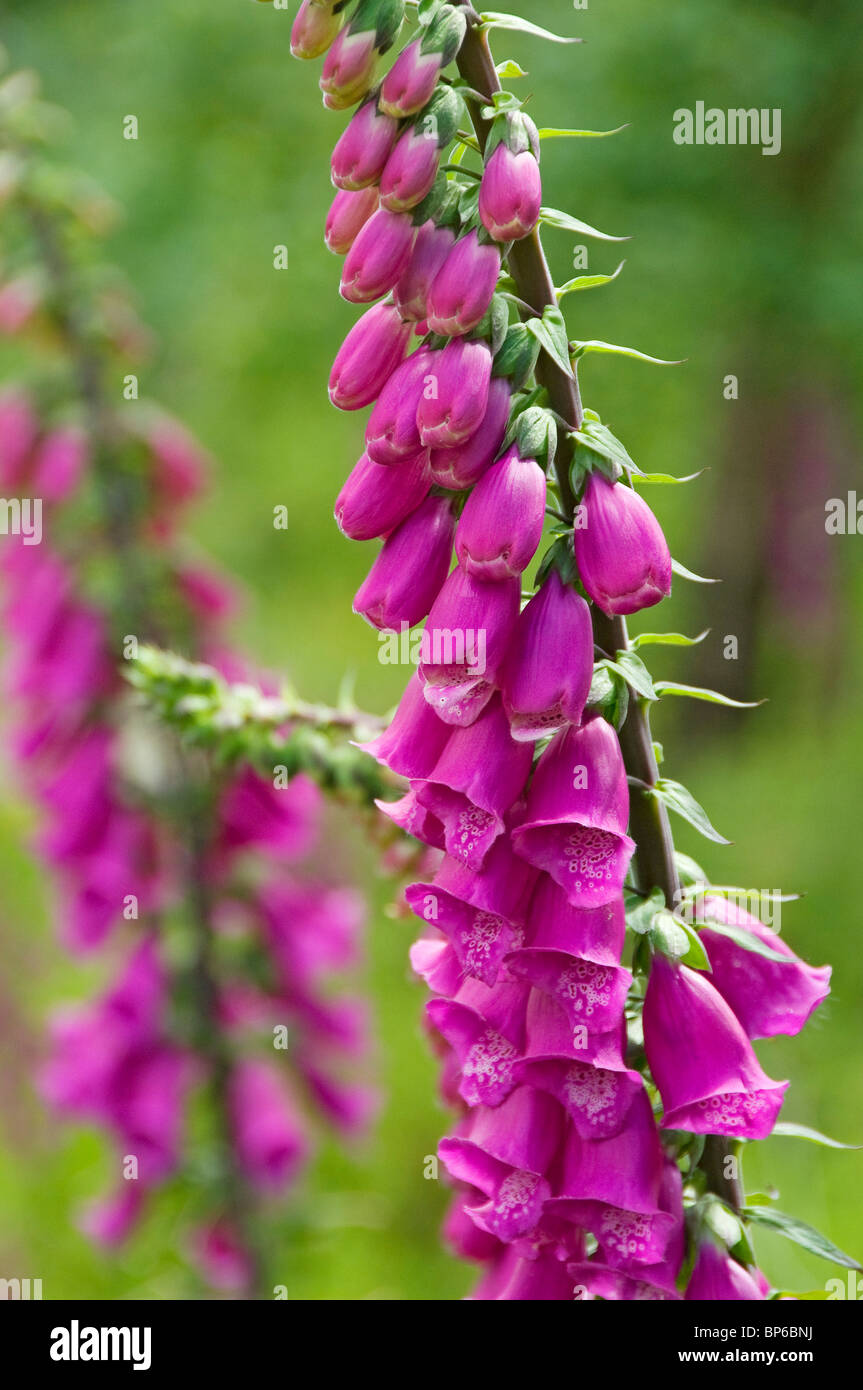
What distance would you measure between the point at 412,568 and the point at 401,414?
0.45ft

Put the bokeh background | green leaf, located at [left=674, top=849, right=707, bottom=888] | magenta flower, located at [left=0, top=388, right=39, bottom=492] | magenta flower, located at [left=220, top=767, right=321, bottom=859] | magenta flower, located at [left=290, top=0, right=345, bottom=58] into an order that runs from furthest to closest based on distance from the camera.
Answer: the bokeh background, magenta flower, located at [left=0, top=388, right=39, bottom=492], magenta flower, located at [left=220, top=767, right=321, bottom=859], green leaf, located at [left=674, top=849, right=707, bottom=888], magenta flower, located at [left=290, top=0, right=345, bottom=58]

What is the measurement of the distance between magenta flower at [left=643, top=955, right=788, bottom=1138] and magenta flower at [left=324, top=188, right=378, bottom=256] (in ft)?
2.27

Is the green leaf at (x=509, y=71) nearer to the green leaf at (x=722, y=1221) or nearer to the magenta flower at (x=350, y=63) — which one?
the magenta flower at (x=350, y=63)

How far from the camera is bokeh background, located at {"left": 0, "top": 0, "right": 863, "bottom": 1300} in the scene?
12.5 feet

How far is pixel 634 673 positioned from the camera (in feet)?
3.70

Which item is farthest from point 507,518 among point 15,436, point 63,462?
point 15,436

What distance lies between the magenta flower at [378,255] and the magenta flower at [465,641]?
246mm

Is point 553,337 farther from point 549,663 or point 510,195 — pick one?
point 549,663

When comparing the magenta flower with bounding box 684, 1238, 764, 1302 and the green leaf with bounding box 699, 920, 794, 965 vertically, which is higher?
the green leaf with bounding box 699, 920, 794, 965

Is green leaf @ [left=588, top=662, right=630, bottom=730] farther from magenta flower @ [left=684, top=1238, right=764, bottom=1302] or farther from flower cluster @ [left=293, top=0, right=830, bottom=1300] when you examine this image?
magenta flower @ [left=684, top=1238, right=764, bottom=1302]

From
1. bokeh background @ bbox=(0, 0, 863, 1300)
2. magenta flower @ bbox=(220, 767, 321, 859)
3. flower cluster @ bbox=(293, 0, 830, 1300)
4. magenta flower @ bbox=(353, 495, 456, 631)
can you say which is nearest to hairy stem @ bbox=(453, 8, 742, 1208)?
flower cluster @ bbox=(293, 0, 830, 1300)

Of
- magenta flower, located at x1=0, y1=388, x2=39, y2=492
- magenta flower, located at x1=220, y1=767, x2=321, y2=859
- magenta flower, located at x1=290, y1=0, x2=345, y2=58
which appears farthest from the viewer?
magenta flower, located at x1=0, y1=388, x2=39, y2=492

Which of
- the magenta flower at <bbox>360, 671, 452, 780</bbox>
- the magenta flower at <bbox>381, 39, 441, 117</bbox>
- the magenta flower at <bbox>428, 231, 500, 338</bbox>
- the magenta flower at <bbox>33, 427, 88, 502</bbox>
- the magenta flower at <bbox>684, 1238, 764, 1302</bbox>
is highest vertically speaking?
the magenta flower at <bbox>33, 427, 88, 502</bbox>

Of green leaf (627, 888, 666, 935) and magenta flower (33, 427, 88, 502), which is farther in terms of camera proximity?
magenta flower (33, 427, 88, 502)
